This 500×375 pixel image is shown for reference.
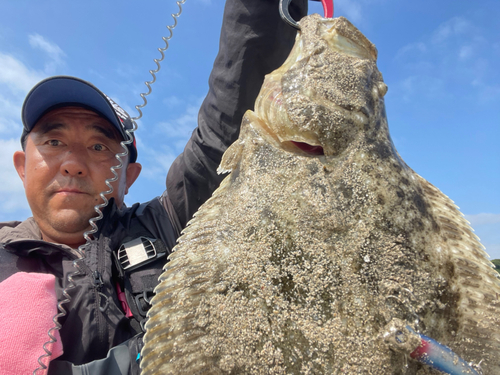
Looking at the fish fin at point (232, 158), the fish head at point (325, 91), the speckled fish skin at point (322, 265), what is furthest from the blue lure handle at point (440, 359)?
the fish fin at point (232, 158)

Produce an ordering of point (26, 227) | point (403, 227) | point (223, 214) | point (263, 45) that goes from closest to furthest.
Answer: point (403, 227) → point (223, 214) → point (263, 45) → point (26, 227)

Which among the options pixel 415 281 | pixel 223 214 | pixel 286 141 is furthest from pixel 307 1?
pixel 415 281

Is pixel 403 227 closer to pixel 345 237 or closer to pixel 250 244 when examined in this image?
pixel 345 237

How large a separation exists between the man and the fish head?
0.69m

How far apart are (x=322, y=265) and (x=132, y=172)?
2992 millimetres

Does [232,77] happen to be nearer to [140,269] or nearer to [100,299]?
[140,269]

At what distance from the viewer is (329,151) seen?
5.10 ft

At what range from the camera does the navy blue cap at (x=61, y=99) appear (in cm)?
300

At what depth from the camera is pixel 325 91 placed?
5.35ft

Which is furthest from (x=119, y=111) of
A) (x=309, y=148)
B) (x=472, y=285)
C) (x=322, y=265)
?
(x=472, y=285)

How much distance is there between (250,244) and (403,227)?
27.4 inches

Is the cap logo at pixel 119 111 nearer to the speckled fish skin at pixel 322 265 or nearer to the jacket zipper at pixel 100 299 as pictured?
the jacket zipper at pixel 100 299

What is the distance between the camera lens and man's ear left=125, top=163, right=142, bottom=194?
3641mm

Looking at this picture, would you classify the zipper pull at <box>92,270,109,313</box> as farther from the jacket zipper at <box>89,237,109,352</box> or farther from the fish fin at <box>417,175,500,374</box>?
the fish fin at <box>417,175,500,374</box>
